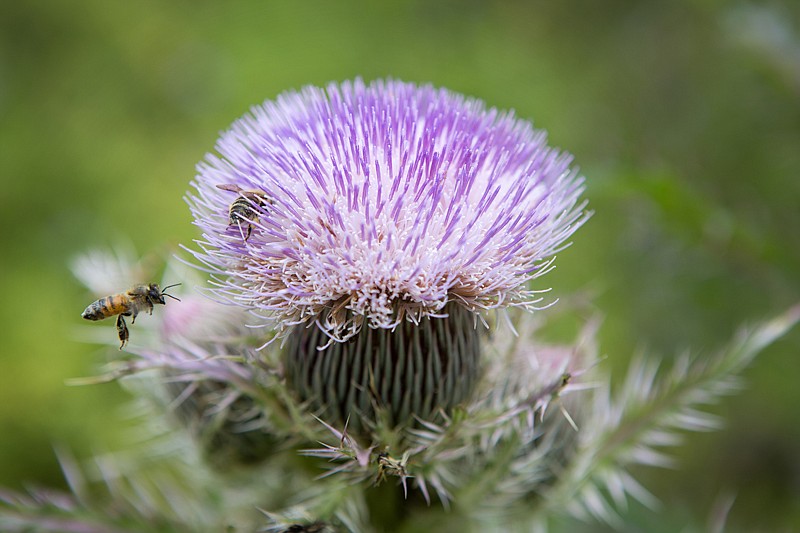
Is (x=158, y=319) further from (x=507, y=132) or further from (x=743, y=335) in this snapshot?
(x=743, y=335)

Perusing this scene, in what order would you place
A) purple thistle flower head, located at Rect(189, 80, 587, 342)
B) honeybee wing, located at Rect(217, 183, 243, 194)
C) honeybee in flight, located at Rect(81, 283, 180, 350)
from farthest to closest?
honeybee in flight, located at Rect(81, 283, 180, 350)
honeybee wing, located at Rect(217, 183, 243, 194)
purple thistle flower head, located at Rect(189, 80, 587, 342)

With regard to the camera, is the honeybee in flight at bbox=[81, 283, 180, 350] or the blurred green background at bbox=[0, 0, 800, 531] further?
the blurred green background at bbox=[0, 0, 800, 531]

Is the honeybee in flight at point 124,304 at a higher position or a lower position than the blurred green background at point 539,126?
lower

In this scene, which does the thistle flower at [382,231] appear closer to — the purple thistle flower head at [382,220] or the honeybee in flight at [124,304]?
the purple thistle flower head at [382,220]

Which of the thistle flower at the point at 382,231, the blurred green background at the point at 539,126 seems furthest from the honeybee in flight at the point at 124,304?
the blurred green background at the point at 539,126

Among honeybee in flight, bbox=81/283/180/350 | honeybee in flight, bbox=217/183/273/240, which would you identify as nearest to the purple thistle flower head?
honeybee in flight, bbox=217/183/273/240

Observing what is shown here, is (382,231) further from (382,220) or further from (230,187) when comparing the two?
(230,187)

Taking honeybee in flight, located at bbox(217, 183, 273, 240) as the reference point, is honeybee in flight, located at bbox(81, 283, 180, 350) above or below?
below

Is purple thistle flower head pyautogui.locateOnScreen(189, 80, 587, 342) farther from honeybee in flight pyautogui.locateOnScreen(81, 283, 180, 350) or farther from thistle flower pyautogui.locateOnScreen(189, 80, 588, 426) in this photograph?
honeybee in flight pyautogui.locateOnScreen(81, 283, 180, 350)
